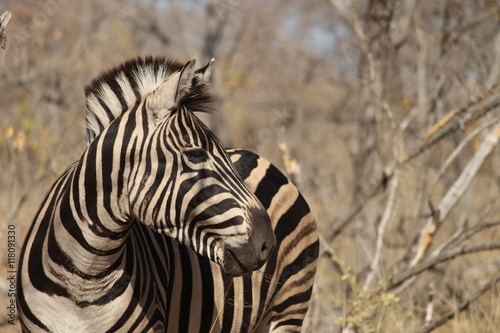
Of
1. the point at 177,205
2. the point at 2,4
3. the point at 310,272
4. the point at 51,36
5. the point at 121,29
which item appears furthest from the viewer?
the point at 121,29

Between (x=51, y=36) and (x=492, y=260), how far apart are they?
7.52 m

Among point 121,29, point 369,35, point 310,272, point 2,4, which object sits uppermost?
point 121,29

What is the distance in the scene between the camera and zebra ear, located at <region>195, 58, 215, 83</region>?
258 centimetres

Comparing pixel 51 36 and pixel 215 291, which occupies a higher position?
pixel 51 36

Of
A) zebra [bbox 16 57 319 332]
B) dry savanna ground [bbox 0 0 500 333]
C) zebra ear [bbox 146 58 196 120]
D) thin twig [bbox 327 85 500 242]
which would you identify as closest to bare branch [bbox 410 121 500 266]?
dry savanna ground [bbox 0 0 500 333]

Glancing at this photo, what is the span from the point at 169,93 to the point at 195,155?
0.28 m

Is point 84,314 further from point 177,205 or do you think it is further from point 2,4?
point 2,4

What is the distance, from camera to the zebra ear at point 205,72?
2.58 metres

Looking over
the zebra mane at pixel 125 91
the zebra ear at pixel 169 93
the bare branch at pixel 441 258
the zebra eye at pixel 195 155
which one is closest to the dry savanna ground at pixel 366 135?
the bare branch at pixel 441 258

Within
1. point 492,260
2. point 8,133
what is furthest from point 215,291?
point 492,260

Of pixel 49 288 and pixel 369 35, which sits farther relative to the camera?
pixel 369 35

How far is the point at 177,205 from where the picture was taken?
245 cm

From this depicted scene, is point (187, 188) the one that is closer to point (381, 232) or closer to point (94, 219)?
point (94, 219)

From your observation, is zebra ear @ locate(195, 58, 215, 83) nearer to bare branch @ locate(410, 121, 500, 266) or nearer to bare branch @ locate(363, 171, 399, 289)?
bare branch @ locate(363, 171, 399, 289)
